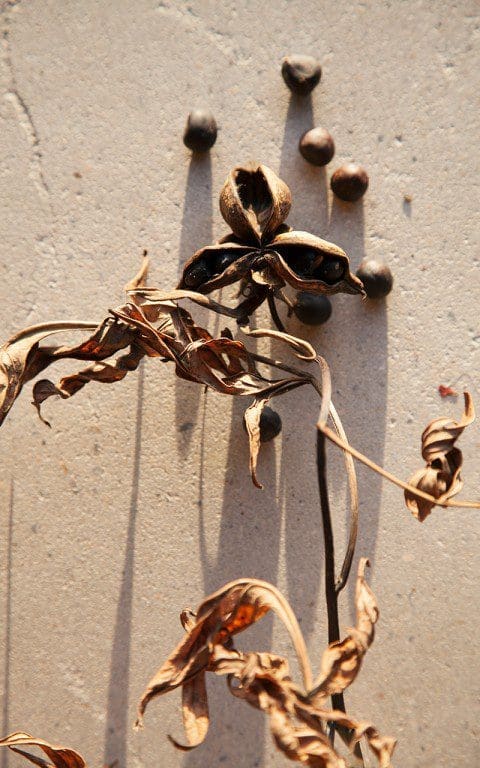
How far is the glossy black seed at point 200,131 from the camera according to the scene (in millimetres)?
726

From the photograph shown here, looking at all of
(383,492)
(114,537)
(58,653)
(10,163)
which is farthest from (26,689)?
(10,163)

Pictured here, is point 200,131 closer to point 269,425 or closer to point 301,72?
point 301,72

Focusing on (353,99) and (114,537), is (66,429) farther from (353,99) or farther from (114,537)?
(353,99)

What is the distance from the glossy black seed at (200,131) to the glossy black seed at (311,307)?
0.19 meters

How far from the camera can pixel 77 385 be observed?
0.60 metres

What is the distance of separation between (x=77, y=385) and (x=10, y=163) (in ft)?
1.02

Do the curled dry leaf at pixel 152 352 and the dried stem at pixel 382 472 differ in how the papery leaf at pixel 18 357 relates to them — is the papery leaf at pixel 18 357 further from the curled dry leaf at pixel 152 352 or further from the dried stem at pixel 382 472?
the dried stem at pixel 382 472

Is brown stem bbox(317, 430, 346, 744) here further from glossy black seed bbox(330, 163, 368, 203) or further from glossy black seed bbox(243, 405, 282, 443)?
glossy black seed bbox(330, 163, 368, 203)

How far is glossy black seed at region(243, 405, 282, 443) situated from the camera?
712 mm

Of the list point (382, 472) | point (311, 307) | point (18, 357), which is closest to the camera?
point (382, 472)

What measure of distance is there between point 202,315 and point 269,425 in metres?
0.14

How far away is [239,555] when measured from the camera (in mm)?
749

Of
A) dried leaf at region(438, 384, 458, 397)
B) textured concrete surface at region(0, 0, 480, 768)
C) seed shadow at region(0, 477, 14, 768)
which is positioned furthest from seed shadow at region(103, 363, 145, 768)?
dried leaf at region(438, 384, 458, 397)

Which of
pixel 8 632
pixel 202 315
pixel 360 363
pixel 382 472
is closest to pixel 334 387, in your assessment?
pixel 360 363
